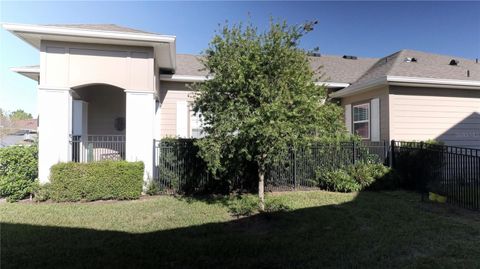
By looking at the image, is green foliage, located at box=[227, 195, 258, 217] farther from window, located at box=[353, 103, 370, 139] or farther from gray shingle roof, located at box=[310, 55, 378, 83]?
gray shingle roof, located at box=[310, 55, 378, 83]

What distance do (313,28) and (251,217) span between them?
3.85m

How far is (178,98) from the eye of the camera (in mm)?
10883

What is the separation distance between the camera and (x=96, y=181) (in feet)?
23.0

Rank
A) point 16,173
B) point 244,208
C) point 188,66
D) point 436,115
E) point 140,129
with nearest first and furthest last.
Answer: point 244,208 → point 16,173 → point 140,129 → point 436,115 → point 188,66

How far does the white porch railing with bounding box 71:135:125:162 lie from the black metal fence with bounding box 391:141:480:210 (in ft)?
28.0

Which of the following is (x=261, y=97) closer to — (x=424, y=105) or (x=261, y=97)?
(x=261, y=97)

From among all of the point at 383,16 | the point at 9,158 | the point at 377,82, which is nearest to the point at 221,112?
the point at 9,158

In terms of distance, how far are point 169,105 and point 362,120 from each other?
23.8 feet

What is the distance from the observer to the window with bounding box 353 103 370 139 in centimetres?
1055

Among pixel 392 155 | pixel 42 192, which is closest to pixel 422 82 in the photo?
pixel 392 155

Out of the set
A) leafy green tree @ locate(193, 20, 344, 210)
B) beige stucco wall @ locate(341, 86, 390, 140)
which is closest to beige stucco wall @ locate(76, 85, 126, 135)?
leafy green tree @ locate(193, 20, 344, 210)

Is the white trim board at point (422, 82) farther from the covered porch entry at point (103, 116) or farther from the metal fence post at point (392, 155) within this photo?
the covered porch entry at point (103, 116)

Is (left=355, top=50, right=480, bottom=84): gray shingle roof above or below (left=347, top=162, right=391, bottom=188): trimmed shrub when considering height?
above

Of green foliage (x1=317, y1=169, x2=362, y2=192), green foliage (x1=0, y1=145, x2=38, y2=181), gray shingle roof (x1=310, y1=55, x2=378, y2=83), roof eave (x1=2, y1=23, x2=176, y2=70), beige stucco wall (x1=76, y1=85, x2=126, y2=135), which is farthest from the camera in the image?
gray shingle roof (x1=310, y1=55, x2=378, y2=83)
